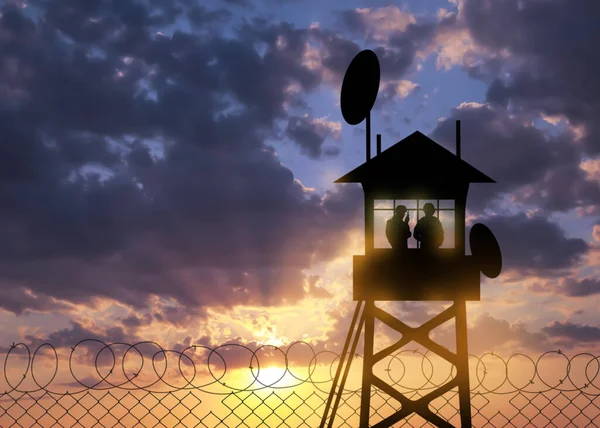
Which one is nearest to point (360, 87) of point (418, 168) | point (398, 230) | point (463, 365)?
point (418, 168)

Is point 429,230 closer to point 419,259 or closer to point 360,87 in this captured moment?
point 419,259

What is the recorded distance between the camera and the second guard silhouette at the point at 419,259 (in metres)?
12.8

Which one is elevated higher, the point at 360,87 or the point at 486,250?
the point at 360,87

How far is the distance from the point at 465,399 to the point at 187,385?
5741 mm

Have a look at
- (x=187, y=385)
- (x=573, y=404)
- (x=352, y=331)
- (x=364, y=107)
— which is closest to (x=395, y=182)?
(x=364, y=107)

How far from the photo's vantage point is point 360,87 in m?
14.1

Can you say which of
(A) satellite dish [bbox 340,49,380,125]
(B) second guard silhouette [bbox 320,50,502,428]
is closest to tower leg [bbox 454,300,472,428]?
(B) second guard silhouette [bbox 320,50,502,428]

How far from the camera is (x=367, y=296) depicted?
509 inches

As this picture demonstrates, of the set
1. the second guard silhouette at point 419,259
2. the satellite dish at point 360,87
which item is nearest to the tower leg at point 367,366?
the second guard silhouette at point 419,259

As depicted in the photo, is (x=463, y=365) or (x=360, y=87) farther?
(x=360, y=87)

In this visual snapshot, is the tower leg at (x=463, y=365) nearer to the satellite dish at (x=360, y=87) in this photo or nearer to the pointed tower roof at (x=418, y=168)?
the pointed tower roof at (x=418, y=168)

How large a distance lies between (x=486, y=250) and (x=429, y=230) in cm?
108

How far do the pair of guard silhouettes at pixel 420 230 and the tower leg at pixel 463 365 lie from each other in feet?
3.99

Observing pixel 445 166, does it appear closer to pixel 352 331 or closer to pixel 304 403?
pixel 352 331
